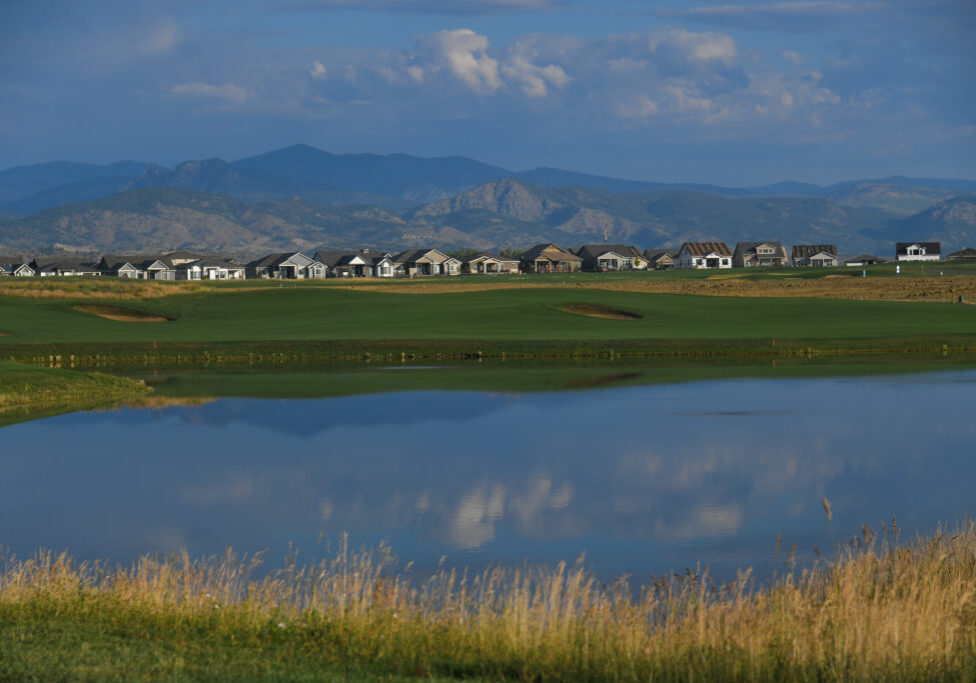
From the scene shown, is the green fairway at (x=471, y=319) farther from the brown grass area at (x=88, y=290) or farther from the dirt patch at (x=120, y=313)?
the brown grass area at (x=88, y=290)

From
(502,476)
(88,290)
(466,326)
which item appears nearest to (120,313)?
(88,290)

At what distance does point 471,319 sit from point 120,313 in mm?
26814

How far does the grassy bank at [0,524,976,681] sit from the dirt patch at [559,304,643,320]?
215ft

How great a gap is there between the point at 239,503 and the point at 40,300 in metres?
70.8

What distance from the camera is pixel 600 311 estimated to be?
8438cm

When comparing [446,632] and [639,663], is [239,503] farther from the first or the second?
[639,663]

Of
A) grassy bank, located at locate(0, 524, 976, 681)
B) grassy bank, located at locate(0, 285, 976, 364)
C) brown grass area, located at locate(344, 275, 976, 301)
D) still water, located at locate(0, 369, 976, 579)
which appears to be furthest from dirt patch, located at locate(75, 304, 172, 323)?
grassy bank, located at locate(0, 524, 976, 681)

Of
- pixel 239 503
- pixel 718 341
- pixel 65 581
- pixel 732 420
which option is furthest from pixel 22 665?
pixel 718 341

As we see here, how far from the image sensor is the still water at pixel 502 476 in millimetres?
21062

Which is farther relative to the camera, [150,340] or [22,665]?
[150,340]

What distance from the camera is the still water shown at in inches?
829

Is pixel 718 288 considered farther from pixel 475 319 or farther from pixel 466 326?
pixel 466 326

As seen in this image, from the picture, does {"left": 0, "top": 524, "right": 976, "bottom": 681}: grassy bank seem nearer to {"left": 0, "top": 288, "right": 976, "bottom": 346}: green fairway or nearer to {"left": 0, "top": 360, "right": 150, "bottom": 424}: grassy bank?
{"left": 0, "top": 360, "right": 150, "bottom": 424}: grassy bank

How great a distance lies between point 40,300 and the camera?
88812mm
